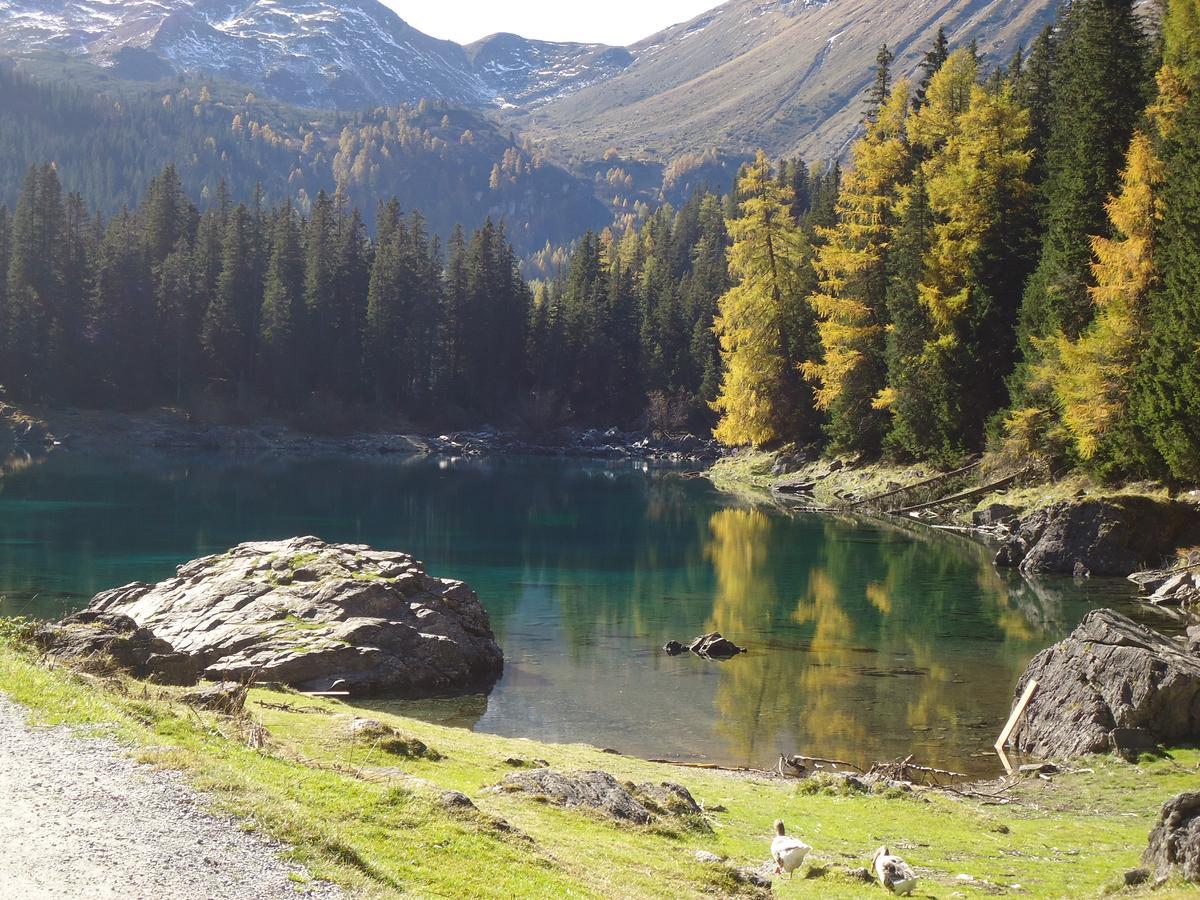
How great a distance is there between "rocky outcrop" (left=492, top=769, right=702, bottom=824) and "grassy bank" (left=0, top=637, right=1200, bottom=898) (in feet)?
1.25

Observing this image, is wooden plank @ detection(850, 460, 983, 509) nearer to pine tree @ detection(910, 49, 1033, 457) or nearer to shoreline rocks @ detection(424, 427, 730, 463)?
pine tree @ detection(910, 49, 1033, 457)

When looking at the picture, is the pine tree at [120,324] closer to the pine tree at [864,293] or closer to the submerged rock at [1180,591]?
the pine tree at [864,293]

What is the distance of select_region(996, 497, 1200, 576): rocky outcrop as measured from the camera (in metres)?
43.1

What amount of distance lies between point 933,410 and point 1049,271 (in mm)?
11462

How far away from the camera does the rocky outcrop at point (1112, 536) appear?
43094 millimetres

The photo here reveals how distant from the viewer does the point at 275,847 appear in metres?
9.74

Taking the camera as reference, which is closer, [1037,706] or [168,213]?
[1037,706]

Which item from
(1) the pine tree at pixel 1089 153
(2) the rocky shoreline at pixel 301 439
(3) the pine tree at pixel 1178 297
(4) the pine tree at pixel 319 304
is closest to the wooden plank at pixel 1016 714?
(3) the pine tree at pixel 1178 297

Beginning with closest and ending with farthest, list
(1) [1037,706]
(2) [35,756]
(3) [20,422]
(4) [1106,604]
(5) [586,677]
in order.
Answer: (2) [35,756], (1) [1037,706], (5) [586,677], (4) [1106,604], (3) [20,422]

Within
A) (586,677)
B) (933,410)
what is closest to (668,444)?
(933,410)

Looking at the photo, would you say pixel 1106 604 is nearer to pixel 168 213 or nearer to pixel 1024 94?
pixel 1024 94

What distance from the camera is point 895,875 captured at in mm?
13352

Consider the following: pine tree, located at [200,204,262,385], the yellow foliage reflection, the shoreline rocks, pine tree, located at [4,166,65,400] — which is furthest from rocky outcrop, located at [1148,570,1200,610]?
pine tree, located at [4,166,65,400]

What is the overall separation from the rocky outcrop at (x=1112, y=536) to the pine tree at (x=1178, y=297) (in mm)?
1821
